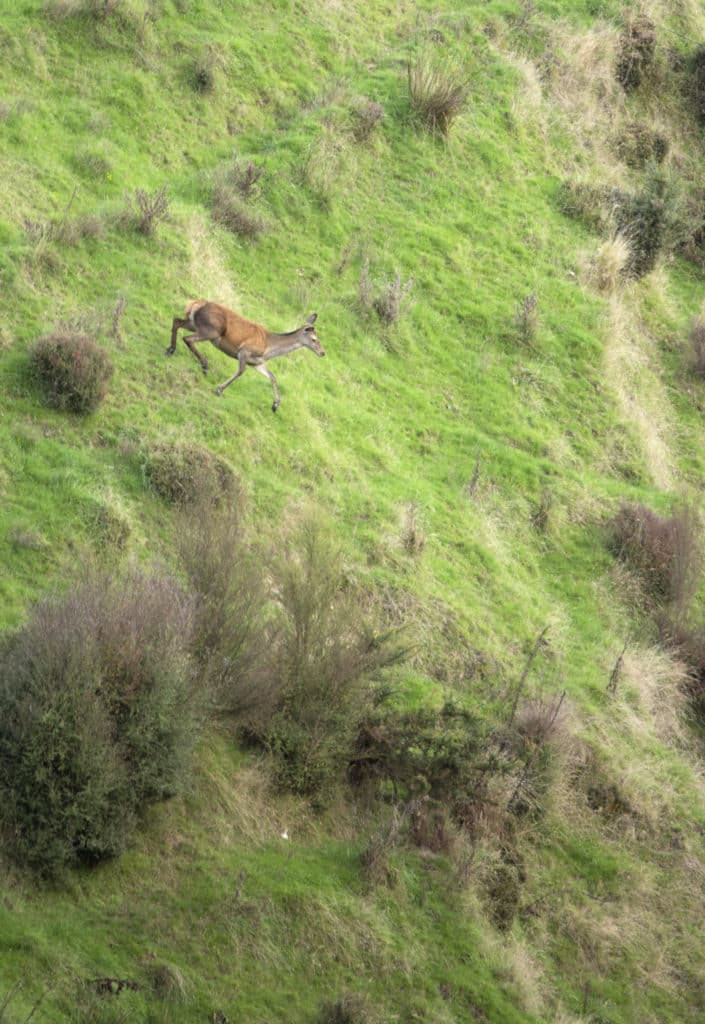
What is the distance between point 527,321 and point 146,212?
280 inches

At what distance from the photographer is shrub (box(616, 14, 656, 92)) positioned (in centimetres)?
2802

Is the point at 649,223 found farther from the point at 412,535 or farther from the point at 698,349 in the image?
the point at 412,535

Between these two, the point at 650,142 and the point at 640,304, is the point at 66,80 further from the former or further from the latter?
the point at 650,142

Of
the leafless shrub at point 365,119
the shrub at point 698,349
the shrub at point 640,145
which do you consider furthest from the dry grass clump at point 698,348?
the leafless shrub at point 365,119

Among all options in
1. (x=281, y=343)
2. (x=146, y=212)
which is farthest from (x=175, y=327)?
(x=146, y=212)

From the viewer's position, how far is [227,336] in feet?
49.0

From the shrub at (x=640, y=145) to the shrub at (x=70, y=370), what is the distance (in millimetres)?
16600

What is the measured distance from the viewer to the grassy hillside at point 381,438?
1069 cm

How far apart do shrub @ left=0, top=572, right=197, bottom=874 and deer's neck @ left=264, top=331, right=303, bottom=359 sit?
555 centimetres

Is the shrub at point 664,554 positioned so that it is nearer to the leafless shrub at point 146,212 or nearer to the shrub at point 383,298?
the shrub at point 383,298

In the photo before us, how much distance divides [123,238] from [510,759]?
29.9 ft

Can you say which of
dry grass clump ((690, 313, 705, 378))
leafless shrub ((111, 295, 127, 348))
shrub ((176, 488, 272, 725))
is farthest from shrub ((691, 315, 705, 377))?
shrub ((176, 488, 272, 725))

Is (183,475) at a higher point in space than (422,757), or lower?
higher

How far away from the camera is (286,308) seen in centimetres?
1836
